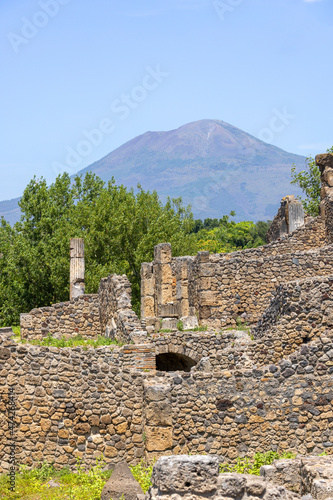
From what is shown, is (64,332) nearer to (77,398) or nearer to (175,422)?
(77,398)

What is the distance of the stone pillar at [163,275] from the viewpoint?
23.1 metres

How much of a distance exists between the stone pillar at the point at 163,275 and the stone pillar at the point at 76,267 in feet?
17.6

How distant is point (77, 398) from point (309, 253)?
948cm

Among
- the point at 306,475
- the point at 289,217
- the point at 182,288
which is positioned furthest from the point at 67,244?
the point at 306,475

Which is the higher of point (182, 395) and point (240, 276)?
point (240, 276)

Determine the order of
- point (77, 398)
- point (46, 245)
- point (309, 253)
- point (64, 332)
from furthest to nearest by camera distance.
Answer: point (46, 245) → point (64, 332) → point (309, 253) → point (77, 398)

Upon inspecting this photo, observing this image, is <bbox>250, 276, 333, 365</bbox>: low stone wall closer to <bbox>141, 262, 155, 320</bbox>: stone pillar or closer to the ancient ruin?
the ancient ruin

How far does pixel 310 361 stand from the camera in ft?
33.2

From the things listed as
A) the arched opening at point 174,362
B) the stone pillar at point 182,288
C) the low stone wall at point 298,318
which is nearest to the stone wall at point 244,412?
the low stone wall at point 298,318

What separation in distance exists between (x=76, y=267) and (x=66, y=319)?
24.7ft

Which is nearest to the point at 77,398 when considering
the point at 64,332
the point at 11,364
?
the point at 11,364

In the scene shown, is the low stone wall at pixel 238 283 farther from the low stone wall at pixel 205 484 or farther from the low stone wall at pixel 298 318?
Answer: the low stone wall at pixel 205 484

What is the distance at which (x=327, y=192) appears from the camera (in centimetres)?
2411

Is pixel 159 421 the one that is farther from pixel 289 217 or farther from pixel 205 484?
pixel 289 217
